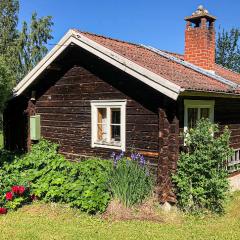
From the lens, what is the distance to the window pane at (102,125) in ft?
35.7

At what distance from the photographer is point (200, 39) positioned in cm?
1277

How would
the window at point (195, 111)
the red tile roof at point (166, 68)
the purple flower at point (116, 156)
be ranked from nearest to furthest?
the red tile roof at point (166, 68) < the window at point (195, 111) < the purple flower at point (116, 156)

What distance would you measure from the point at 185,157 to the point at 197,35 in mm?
5631

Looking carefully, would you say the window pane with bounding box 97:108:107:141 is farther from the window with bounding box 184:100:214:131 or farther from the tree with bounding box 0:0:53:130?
the tree with bounding box 0:0:53:130

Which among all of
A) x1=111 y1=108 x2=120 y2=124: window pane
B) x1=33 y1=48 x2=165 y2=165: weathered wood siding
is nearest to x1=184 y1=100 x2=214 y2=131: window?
x1=33 y1=48 x2=165 y2=165: weathered wood siding

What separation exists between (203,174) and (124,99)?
9.60 feet

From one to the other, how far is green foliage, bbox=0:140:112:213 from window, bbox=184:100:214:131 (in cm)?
234

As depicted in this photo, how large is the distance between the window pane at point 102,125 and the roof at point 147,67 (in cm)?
172

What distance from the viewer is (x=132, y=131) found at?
9.90 m

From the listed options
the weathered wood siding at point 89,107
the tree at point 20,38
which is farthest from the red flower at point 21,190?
the tree at point 20,38

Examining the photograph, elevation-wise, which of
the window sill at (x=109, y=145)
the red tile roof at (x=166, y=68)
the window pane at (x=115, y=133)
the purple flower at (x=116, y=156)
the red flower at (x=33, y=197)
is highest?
the red tile roof at (x=166, y=68)

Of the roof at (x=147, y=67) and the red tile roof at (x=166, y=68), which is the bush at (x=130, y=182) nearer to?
the roof at (x=147, y=67)

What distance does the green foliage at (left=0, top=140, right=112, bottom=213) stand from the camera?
862 centimetres

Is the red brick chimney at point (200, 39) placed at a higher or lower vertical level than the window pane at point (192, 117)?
higher
